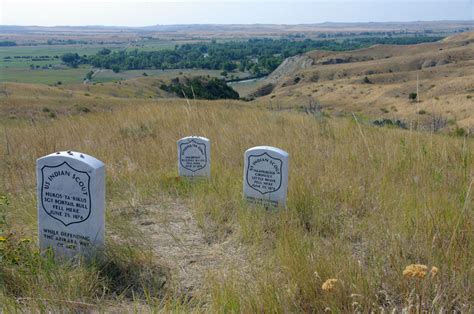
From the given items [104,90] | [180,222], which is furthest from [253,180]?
[104,90]

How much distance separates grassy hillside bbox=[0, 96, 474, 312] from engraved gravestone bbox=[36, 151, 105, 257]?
15cm

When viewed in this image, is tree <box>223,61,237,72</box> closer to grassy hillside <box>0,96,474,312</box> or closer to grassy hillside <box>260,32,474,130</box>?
grassy hillside <box>260,32,474,130</box>

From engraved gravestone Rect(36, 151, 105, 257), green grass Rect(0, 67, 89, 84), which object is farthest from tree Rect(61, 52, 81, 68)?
engraved gravestone Rect(36, 151, 105, 257)

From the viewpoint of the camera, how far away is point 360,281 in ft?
8.27

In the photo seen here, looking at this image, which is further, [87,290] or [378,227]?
[378,227]

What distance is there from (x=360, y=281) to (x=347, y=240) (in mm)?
1028

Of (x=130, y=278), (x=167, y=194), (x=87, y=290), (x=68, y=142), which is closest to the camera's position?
(x=87, y=290)

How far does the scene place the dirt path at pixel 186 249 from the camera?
3.07 metres

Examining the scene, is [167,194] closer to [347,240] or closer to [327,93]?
[347,240]

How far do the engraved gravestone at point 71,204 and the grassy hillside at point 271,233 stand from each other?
0.15 metres

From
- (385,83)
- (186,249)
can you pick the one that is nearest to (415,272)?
(186,249)

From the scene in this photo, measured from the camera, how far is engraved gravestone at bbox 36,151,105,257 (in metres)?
3.26

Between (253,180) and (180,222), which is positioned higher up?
(253,180)

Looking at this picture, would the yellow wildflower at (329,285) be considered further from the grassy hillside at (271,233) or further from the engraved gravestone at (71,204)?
the engraved gravestone at (71,204)
